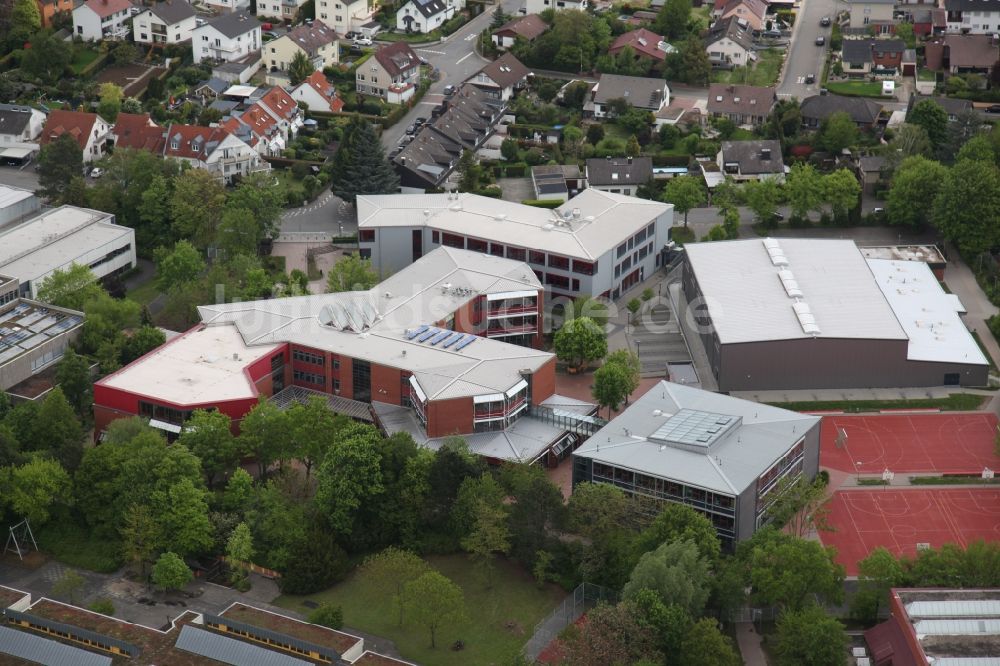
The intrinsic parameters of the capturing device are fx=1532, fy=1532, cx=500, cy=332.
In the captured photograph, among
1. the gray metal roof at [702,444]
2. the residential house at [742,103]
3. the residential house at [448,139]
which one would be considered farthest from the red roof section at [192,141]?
the gray metal roof at [702,444]

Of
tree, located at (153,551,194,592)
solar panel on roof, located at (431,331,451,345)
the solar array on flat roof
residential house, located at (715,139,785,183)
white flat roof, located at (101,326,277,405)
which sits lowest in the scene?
tree, located at (153,551,194,592)

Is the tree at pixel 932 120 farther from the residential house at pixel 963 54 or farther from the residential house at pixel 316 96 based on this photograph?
the residential house at pixel 316 96

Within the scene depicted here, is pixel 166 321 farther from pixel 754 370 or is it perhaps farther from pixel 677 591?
pixel 677 591

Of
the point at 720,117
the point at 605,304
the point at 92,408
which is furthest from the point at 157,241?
the point at 720,117

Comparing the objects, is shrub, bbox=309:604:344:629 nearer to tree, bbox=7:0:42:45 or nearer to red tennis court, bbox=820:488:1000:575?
red tennis court, bbox=820:488:1000:575

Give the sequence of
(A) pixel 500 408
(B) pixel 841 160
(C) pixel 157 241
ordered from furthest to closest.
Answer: (B) pixel 841 160
(C) pixel 157 241
(A) pixel 500 408

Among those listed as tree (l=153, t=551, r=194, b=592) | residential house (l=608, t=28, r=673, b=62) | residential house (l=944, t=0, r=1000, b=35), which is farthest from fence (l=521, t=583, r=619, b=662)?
residential house (l=944, t=0, r=1000, b=35)
